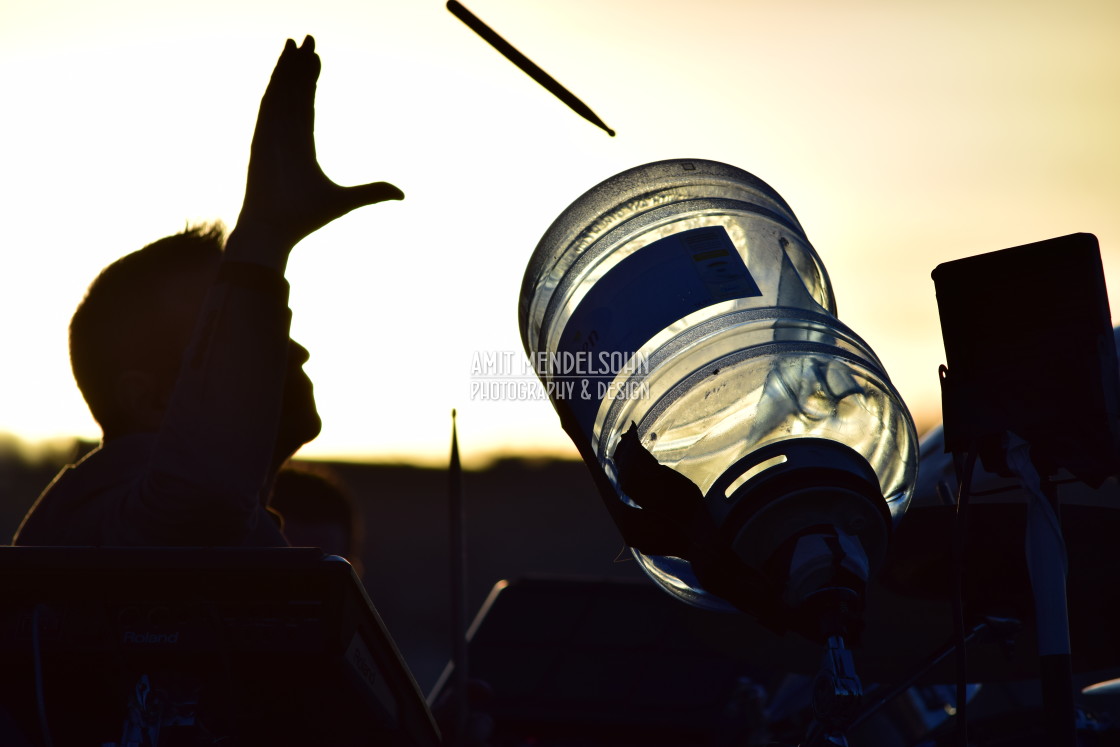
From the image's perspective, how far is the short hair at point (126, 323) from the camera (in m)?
2.12

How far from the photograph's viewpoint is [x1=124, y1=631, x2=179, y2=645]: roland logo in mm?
1217

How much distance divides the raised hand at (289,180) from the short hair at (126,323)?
0.60 m

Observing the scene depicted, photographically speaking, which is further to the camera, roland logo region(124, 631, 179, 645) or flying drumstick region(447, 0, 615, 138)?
flying drumstick region(447, 0, 615, 138)

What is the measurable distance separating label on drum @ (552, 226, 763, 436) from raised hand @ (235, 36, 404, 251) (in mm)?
341

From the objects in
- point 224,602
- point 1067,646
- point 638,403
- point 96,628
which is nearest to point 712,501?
point 638,403

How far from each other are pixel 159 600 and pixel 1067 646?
1.04m

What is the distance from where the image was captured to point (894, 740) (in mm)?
2805

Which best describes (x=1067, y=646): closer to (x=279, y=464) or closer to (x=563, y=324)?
(x=563, y=324)

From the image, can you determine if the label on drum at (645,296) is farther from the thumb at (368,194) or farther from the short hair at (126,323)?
the short hair at (126,323)

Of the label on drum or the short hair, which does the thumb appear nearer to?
the label on drum

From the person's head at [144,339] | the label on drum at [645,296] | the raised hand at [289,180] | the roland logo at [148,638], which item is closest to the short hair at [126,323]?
the person's head at [144,339]

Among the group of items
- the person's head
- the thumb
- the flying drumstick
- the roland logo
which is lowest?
the roland logo

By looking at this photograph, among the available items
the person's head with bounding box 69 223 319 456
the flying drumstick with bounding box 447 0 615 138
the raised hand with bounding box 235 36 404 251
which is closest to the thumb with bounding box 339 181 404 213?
the raised hand with bounding box 235 36 404 251

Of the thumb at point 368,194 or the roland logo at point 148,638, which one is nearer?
the roland logo at point 148,638
